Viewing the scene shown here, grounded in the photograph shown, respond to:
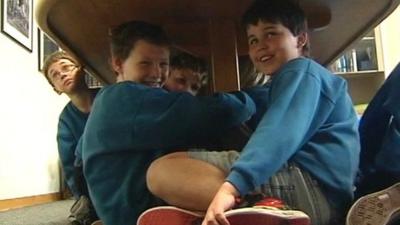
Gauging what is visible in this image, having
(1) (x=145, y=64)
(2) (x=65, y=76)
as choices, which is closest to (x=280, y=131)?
(1) (x=145, y=64)

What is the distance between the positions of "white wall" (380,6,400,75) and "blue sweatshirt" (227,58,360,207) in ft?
8.91

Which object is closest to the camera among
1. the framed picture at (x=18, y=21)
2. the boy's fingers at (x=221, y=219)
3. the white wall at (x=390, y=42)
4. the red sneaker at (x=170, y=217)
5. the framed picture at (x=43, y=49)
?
the boy's fingers at (x=221, y=219)

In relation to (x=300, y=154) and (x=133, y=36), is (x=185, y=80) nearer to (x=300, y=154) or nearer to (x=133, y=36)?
(x=133, y=36)

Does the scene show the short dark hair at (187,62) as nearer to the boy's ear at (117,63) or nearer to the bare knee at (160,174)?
the boy's ear at (117,63)

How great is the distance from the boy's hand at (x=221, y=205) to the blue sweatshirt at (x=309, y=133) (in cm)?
2

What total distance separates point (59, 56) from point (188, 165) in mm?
832

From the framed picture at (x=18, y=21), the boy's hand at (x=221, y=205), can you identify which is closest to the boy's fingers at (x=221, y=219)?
the boy's hand at (x=221, y=205)

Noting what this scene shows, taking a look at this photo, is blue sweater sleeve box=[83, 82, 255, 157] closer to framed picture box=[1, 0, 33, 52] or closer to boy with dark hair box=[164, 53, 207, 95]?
boy with dark hair box=[164, 53, 207, 95]

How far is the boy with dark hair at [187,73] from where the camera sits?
1.36 m

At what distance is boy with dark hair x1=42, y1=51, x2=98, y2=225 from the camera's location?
145 centimetres

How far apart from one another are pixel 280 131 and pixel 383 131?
0.29 m

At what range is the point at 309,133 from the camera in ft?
2.59

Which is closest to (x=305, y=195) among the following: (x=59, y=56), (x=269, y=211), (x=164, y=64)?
(x=269, y=211)

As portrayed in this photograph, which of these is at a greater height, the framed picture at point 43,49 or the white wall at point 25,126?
the framed picture at point 43,49
